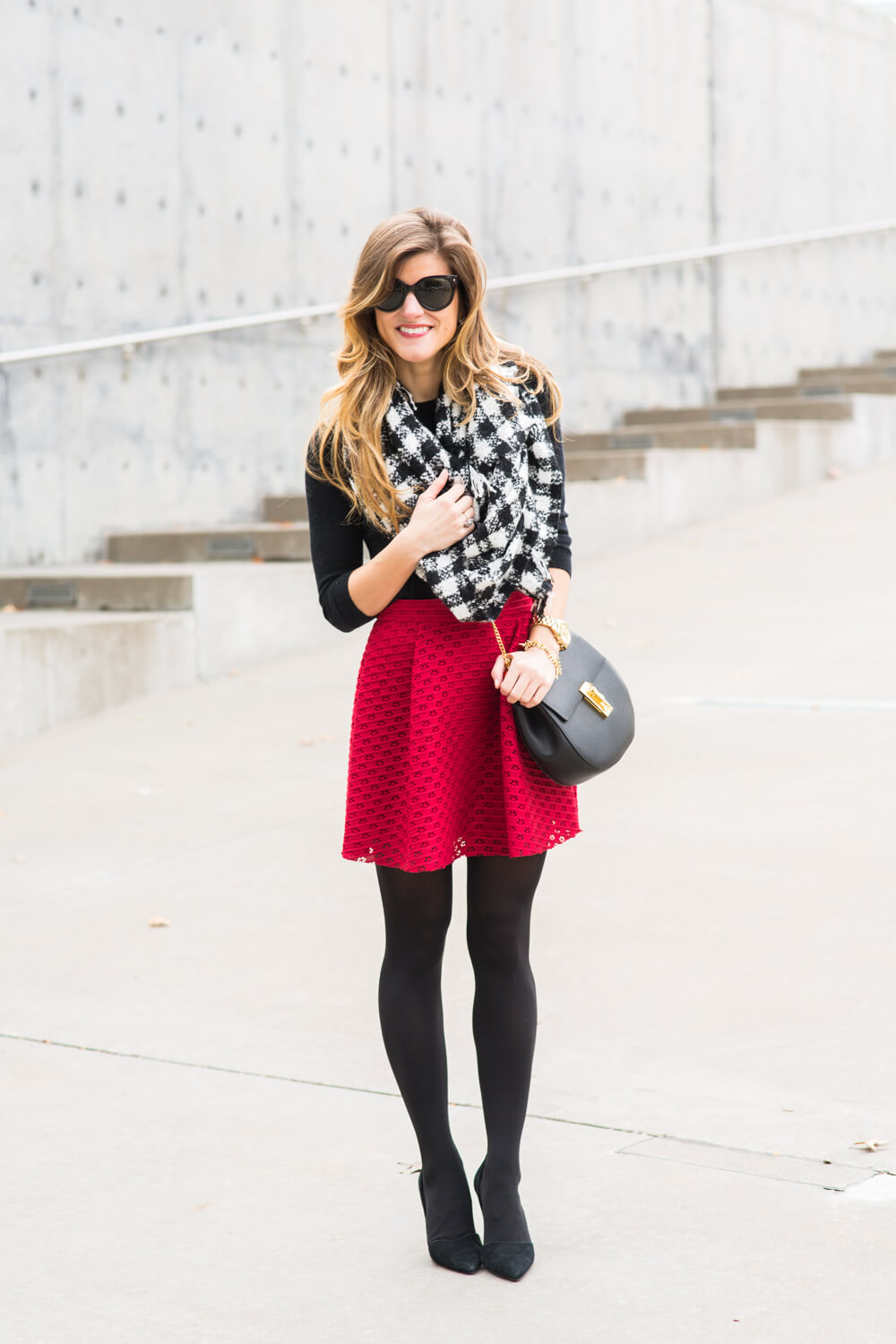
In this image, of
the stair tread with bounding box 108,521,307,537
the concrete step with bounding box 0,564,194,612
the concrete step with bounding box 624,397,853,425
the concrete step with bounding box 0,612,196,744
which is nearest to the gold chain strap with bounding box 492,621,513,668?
the concrete step with bounding box 0,612,196,744

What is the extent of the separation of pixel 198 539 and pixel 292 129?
122 inches

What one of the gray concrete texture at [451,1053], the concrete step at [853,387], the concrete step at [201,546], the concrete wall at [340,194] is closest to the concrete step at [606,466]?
the concrete wall at [340,194]

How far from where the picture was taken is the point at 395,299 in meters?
3.06

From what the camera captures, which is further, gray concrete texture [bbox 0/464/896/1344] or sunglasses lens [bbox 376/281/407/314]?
sunglasses lens [bbox 376/281/407/314]

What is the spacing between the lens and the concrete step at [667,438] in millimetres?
13195

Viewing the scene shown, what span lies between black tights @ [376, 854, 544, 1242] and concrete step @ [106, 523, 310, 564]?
7291mm

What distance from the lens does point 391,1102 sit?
3.81m

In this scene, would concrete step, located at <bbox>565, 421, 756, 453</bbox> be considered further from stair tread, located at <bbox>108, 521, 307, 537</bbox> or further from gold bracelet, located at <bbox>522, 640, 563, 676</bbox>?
gold bracelet, located at <bbox>522, 640, 563, 676</bbox>

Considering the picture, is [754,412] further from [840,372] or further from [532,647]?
[532,647]

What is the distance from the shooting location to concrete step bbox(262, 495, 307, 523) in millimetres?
11438

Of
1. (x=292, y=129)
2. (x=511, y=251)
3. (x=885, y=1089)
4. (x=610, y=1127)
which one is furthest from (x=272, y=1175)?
(x=511, y=251)

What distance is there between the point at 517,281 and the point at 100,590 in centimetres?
498

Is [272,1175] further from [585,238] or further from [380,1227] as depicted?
[585,238]

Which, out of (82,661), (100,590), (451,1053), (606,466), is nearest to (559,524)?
(451,1053)
